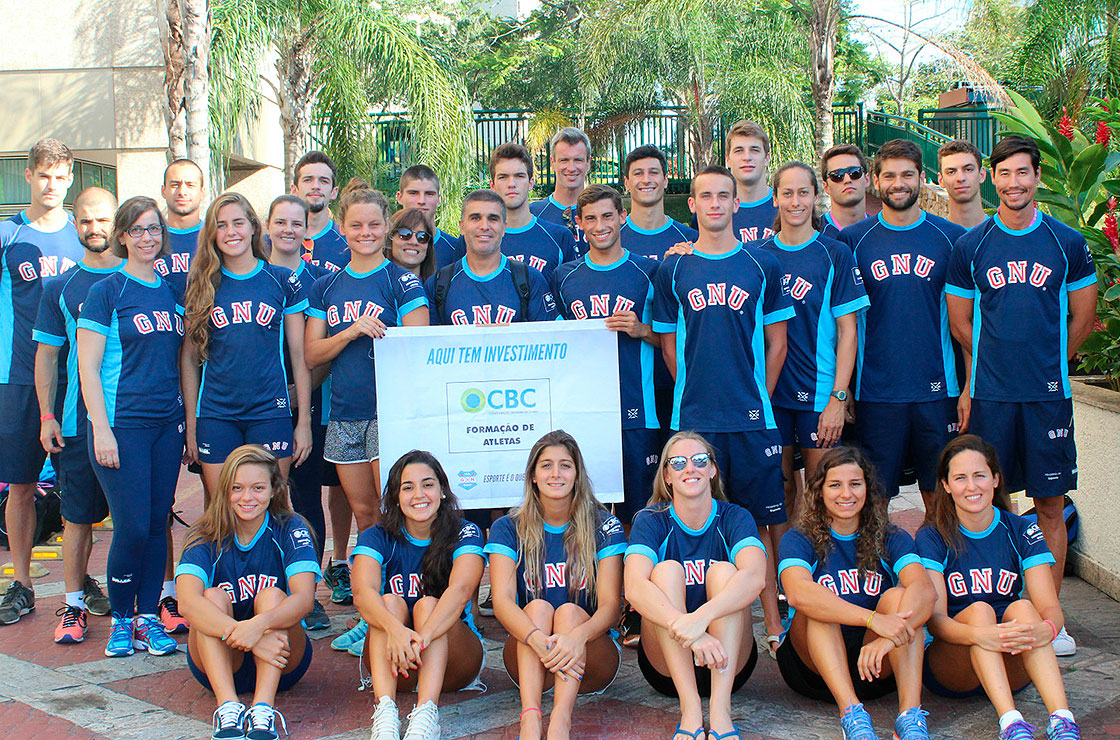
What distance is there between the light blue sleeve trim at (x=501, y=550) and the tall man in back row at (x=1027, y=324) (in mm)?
2593

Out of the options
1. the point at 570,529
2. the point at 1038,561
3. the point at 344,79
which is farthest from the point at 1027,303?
the point at 344,79

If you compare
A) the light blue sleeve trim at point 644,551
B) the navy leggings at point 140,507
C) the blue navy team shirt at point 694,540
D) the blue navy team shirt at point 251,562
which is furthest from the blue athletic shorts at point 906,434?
the navy leggings at point 140,507

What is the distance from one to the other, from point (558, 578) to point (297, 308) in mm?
2218

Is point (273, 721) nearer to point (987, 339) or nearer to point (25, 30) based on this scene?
point (987, 339)

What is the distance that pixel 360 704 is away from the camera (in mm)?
5039

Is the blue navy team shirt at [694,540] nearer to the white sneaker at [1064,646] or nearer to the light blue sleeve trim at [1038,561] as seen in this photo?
the light blue sleeve trim at [1038,561]

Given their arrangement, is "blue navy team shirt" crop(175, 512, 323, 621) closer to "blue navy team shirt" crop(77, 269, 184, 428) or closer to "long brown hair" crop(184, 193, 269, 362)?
"blue navy team shirt" crop(77, 269, 184, 428)

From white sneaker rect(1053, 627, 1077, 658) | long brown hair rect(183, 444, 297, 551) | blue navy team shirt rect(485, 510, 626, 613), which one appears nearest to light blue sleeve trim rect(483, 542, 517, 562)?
blue navy team shirt rect(485, 510, 626, 613)

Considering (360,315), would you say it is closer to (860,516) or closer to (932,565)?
(860,516)

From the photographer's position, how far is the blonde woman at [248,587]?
4.75m

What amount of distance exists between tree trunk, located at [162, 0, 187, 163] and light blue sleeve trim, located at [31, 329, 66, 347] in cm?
771

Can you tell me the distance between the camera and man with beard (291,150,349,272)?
7.16 m

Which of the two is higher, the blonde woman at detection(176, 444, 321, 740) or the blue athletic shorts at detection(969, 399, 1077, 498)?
the blue athletic shorts at detection(969, 399, 1077, 498)

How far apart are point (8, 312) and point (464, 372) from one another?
2.86m
